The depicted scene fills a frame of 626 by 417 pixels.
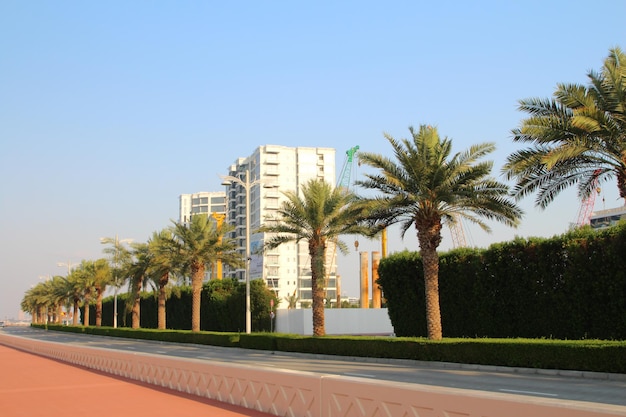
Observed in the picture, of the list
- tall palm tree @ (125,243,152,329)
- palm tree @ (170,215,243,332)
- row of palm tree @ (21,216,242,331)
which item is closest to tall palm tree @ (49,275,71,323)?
row of palm tree @ (21,216,242,331)

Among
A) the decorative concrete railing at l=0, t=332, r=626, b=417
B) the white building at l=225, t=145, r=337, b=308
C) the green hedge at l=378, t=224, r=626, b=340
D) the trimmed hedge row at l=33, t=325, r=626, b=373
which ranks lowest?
the trimmed hedge row at l=33, t=325, r=626, b=373

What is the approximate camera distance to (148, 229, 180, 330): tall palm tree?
4641 centimetres

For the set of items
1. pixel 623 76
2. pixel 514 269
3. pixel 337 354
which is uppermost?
pixel 623 76

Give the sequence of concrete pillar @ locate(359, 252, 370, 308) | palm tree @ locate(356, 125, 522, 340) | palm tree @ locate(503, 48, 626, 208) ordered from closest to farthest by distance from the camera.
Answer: palm tree @ locate(503, 48, 626, 208) → palm tree @ locate(356, 125, 522, 340) → concrete pillar @ locate(359, 252, 370, 308)

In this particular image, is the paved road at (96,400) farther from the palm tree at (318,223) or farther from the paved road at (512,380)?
the palm tree at (318,223)

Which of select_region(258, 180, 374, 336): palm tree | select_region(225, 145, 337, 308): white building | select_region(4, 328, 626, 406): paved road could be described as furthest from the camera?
select_region(225, 145, 337, 308): white building

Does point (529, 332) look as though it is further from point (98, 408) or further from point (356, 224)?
point (98, 408)

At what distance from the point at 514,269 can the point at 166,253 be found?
25.6 m

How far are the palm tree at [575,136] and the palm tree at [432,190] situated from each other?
441cm

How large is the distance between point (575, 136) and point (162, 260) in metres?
32.9

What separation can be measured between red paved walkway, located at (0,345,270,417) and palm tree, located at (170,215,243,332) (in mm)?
25532

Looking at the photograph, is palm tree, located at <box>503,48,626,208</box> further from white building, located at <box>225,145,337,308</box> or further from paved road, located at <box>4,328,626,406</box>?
white building, located at <box>225,145,337,308</box>

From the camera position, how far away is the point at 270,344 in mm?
36250

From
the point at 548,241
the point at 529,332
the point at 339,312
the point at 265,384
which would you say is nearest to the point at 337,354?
the point at 529,332
